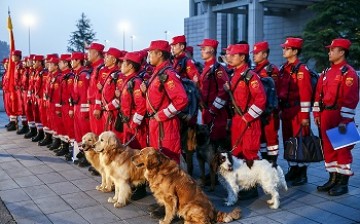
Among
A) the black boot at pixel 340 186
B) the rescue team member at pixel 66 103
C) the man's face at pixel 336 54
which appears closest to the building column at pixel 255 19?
the rescue team member at pixel 66 103

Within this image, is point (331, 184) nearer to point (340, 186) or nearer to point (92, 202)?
point (340, 186)

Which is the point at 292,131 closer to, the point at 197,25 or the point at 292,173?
the point at 292,173

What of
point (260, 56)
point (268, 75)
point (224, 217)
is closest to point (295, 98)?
point (268, 75)

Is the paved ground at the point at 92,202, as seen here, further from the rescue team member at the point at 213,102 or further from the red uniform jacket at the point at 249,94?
the red uniform jacket at the point at 249,94

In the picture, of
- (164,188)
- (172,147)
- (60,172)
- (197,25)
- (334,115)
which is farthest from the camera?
(197,25)

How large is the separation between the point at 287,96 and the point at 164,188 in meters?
2.99

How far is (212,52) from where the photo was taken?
7.70m

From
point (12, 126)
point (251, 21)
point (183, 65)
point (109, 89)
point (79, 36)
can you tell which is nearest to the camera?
point (109, 89)

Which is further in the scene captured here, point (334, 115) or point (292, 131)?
point (292, 131)

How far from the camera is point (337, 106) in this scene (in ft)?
21.1

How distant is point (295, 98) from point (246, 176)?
1.85 meters

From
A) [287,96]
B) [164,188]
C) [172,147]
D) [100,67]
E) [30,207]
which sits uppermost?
[100,67]

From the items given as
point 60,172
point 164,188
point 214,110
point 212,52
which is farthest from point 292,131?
point 60,172

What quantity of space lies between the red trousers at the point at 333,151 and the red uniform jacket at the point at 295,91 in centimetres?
41
